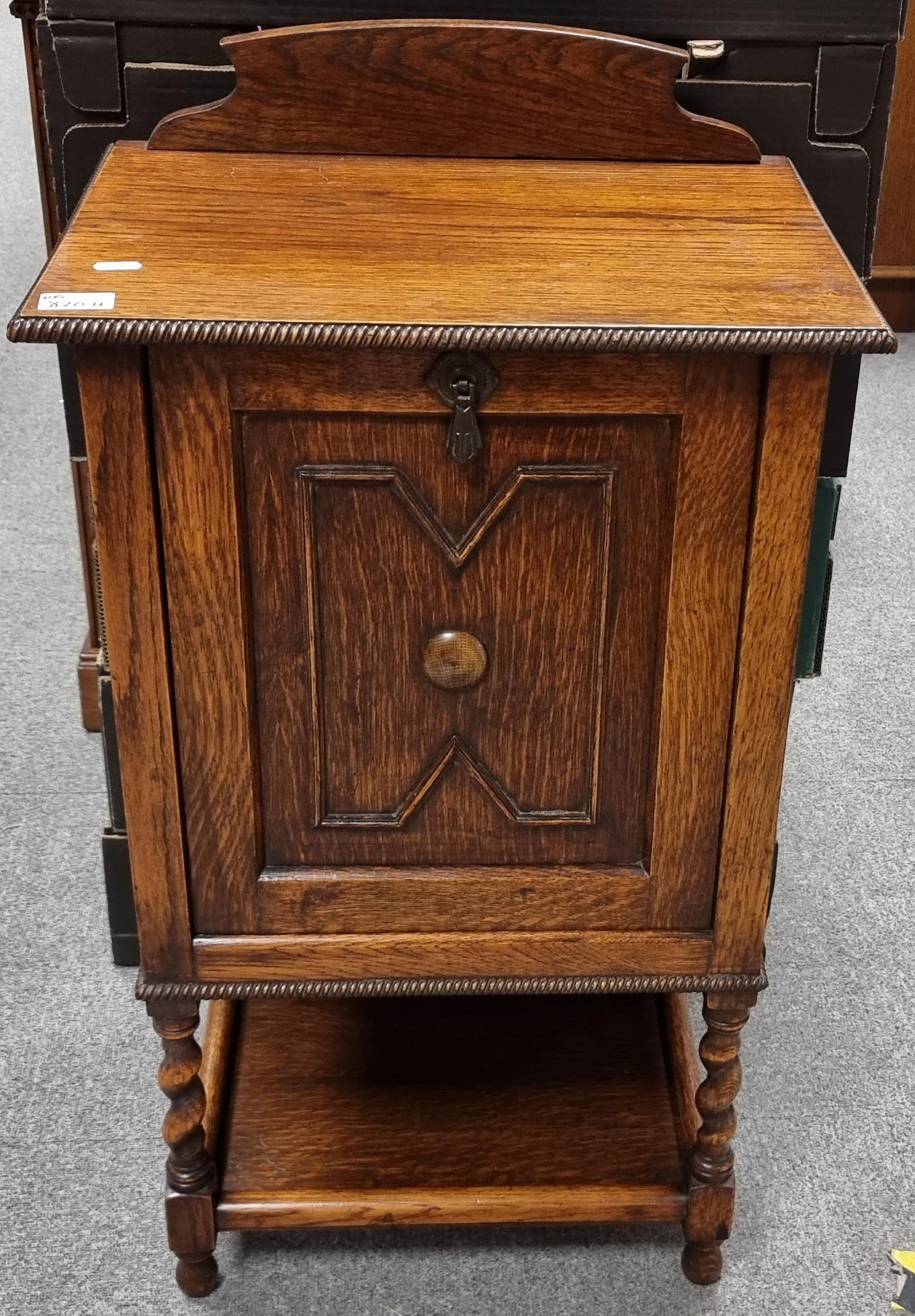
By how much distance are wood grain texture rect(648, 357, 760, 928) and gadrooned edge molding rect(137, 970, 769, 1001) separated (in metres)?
0.05

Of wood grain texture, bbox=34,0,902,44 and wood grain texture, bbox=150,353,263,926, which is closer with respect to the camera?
wood grain texture, bbox=150,353,263,926

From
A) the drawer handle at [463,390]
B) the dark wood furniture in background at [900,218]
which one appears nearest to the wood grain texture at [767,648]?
the drawer handle at [463,390]

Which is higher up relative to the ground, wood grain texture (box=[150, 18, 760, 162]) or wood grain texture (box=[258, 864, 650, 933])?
wood grain texture (box=[150, 18, 760, 162])

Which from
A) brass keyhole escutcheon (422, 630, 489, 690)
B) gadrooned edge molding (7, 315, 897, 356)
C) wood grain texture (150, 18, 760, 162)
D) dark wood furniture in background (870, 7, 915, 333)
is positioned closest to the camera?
gadrooned edge molding (7, 315, 897, 356)

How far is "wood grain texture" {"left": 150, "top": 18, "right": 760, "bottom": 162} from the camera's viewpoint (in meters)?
1.20

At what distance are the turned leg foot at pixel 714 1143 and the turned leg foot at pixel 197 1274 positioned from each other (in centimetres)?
42

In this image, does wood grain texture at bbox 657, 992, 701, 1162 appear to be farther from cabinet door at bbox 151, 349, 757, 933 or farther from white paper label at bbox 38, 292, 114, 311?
white paper label at bbox 38, 292, 114, 311

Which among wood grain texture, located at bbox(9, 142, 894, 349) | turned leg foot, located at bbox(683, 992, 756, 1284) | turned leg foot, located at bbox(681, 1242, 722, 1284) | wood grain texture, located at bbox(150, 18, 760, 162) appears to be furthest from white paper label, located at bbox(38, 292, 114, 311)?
turned leg foot, located at bbox(681, 1242, 722, 1284)

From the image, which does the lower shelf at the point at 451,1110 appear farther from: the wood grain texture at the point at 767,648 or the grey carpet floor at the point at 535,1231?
A: the wood grain texture at the point at 767,648

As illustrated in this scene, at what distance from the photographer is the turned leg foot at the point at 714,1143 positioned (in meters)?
1.27

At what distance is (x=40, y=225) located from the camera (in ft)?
12.4

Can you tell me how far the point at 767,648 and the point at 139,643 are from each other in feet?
1.41

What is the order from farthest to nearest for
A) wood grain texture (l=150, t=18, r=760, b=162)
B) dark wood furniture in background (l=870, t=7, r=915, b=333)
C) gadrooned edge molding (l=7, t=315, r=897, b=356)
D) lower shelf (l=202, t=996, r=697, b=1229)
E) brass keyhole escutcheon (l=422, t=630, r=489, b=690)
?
1. dark wood furniture in background (l=870, t=7, r=915, b=333)
2. lower shelf (l=202, t=996, r=697, b=1229)
3. wood grain texture (l=150, t=18, r=760, b=162)
4. brass keyhole escutcheon (l=422, t=630, r=489, b=690)
5. gadrooned edge molding (l=7, t=315, r=897, b=356)

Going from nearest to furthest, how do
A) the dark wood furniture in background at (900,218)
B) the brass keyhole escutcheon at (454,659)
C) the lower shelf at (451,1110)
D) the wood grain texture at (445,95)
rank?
the brass keyhole escutcheon at (454,659), the wood grain texture at (445,95), the lower shelf at (451,1110), the dark wood furniture in background at (900,218)
